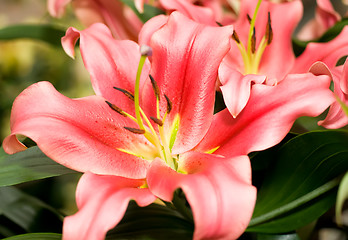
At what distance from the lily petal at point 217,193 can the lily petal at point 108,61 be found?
0.11m

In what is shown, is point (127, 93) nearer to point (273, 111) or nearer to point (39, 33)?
point (273, 111)

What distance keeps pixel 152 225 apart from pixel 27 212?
0.54 ft

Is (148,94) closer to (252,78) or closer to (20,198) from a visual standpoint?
(252,78)

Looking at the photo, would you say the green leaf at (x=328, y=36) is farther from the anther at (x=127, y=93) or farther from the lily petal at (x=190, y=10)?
the anther at (x=127, y=93)

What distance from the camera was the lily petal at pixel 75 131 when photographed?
1.25ft

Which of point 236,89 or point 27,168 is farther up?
point 236,89

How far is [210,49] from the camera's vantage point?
1.37 ft

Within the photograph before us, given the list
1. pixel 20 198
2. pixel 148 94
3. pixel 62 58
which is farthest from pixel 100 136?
pixel 62 58

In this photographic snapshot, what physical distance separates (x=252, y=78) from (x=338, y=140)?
0.34 ft

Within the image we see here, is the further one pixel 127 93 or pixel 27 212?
pixel 27 212

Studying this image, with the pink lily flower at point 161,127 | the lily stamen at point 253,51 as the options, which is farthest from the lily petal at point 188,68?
the lily stamen at point 253,51

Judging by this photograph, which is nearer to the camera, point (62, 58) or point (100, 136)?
point (100, 136)

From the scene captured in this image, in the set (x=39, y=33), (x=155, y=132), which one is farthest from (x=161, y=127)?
(x=39, y=33)

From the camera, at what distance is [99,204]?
0.35 metres
